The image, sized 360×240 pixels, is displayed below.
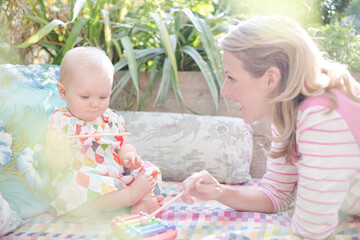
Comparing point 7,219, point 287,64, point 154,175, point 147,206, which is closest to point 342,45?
point 287,64

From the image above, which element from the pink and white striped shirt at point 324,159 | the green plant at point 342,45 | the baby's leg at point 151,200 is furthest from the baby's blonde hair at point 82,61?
the green plant at point 342,45

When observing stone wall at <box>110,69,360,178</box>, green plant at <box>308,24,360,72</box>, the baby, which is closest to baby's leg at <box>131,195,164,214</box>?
the baby

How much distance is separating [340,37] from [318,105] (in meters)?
1.19

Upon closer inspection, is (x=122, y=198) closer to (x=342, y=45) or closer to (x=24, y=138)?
(x=24, y=138)

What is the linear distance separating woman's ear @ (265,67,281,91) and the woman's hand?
Result: 0.32m

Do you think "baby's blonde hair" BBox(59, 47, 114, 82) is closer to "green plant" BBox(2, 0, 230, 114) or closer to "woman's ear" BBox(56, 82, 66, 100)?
"woman's ear" BBox(56, 82, 66, 100)

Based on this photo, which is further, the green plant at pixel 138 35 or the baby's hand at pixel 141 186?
the green plant at pixel 138 35

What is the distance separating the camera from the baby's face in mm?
1306

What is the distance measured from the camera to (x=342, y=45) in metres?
2.00

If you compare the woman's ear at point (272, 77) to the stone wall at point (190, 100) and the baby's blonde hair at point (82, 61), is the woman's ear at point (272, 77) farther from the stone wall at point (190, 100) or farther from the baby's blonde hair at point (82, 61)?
the stone wall at point (190, 100)

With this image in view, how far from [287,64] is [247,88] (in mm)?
→ 131

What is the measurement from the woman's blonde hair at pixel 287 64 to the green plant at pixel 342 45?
3.12 ft

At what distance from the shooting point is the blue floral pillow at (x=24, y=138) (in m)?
1.29

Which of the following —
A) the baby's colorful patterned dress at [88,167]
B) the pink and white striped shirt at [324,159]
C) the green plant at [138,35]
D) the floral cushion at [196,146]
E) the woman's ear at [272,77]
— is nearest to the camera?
the pink and white striped shirt at [324,159]
